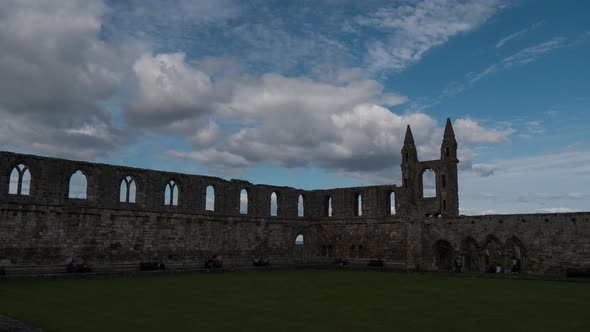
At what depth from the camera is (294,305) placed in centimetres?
1589

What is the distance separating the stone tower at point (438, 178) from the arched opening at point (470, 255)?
28.9ft

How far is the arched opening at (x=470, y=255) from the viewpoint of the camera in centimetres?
3195

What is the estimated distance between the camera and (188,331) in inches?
453

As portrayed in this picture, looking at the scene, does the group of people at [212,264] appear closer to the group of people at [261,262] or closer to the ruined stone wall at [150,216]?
the ruined stone wall at [150,216]

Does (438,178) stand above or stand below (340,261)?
above

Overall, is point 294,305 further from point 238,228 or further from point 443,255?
point 443,255

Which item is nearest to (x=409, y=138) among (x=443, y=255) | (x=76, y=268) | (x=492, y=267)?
(x=443, y=255)

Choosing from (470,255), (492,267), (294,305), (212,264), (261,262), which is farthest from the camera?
(261,262)

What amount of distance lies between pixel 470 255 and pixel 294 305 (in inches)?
796

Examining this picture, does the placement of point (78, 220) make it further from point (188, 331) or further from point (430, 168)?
point (430, 168)

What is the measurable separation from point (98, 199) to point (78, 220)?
1665mm

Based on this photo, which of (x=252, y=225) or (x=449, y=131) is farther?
(x=449, y=131)

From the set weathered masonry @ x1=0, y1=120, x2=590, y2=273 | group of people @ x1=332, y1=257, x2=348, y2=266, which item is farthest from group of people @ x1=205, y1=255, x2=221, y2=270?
group of people @ x1=332, y1=257, x2=348, y2=266

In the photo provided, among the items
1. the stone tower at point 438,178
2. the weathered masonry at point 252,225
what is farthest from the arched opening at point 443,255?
the stone tower at point 438,178
